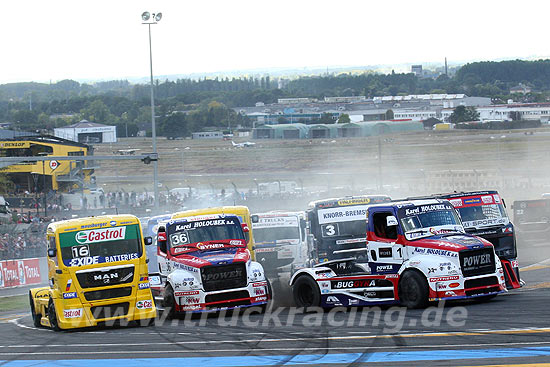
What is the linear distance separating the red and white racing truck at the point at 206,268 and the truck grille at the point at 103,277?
139cm

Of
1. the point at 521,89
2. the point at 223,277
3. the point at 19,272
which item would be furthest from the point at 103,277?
the point at 521,89

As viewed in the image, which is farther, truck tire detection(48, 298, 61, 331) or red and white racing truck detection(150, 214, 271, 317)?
red and white racing truck detection(150, 214, 271, 317)

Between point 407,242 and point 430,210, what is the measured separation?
1058mm

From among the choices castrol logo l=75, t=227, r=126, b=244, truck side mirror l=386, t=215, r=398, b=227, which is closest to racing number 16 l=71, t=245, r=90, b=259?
castrol logo l=75, t=227, r=126, b=244

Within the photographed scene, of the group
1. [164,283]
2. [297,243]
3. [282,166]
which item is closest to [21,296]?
[297,243]

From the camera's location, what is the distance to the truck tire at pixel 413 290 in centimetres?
1541

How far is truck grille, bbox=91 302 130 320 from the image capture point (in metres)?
16.7

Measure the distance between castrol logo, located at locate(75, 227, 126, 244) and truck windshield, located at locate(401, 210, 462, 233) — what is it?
6.00 m

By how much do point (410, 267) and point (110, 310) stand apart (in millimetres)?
6289

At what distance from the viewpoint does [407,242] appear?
53.4ft

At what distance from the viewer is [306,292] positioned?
17797mm

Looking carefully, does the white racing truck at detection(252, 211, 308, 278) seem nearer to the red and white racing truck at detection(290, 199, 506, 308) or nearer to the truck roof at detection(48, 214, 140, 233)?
the red and white racing truck at detection(290, 199, 506, 308)

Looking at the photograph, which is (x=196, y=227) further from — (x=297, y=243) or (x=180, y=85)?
(x=180, y=85)

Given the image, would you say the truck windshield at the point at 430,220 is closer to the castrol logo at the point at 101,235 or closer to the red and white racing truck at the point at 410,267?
the red and white racing truck at the point at 410,267
